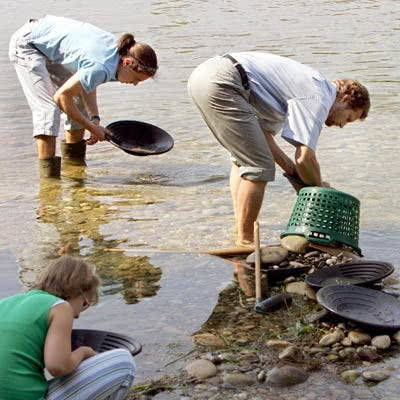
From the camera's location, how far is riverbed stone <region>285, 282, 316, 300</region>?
5262mm

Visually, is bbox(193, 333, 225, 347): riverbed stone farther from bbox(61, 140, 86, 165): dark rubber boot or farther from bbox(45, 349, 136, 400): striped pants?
bbox(61, 140, 86, 165): dark rubber boot

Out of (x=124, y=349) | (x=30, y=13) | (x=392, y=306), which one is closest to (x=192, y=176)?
(x=392, y=306)

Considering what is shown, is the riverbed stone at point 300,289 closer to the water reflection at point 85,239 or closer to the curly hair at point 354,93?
the water reflection at point 85,239

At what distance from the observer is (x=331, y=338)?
4.61 m

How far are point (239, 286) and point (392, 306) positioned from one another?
3.12ft

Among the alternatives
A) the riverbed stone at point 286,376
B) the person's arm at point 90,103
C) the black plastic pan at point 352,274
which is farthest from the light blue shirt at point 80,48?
the riverbed stone at point 286,376

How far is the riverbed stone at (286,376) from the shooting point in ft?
13.8

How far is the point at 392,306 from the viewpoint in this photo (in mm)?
4934

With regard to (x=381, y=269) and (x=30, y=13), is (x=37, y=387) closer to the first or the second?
(x=381, y=269)

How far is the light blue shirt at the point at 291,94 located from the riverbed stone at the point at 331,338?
1320 millimetres

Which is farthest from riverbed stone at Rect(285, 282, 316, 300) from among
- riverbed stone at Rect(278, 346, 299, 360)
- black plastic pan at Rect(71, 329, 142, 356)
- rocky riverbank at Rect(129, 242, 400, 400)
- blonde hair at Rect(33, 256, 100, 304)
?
blonde hair at Rect(33, 256, 100, 304)

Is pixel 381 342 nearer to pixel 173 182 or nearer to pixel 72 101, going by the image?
pixel 72 101

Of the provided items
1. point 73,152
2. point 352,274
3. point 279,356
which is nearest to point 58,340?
point 279,356

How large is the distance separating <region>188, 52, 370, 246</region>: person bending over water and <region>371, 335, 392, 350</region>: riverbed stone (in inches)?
53.4
